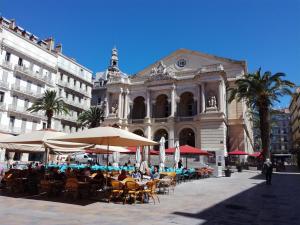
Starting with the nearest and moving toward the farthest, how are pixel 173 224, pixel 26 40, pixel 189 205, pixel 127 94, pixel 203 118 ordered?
1. pixel 173 224
2. pixel 189 205
3. pixel 203 118
4. pixel 26 40
5. pixel 127 94

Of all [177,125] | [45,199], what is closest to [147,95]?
[177,125]

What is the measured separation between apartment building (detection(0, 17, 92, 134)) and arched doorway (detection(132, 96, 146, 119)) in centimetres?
1289

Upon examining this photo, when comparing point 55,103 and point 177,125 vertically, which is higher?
point 55,103

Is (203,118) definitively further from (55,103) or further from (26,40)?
(26,40)

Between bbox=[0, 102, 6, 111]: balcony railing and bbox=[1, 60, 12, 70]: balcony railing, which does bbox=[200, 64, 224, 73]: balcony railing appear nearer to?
bbox=[1, 60, 12, 70]: balcony railing

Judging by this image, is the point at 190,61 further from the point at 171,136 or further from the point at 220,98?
the point at 171,136

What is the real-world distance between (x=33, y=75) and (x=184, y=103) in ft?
80.1

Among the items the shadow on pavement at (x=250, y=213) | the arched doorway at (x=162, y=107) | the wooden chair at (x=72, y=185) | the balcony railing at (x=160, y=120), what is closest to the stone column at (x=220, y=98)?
the balcony railing at (x=160, y=120)

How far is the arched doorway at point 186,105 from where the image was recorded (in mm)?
45938

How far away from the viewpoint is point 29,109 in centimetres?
4100

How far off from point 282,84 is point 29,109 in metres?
33.8

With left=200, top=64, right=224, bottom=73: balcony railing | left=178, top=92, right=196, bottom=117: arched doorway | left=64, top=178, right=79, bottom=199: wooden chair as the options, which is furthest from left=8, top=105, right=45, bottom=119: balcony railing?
left=64, top=178, right=79, bottom=199: wooden chair

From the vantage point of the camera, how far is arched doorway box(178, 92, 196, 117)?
151ft

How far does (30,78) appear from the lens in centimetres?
4431
